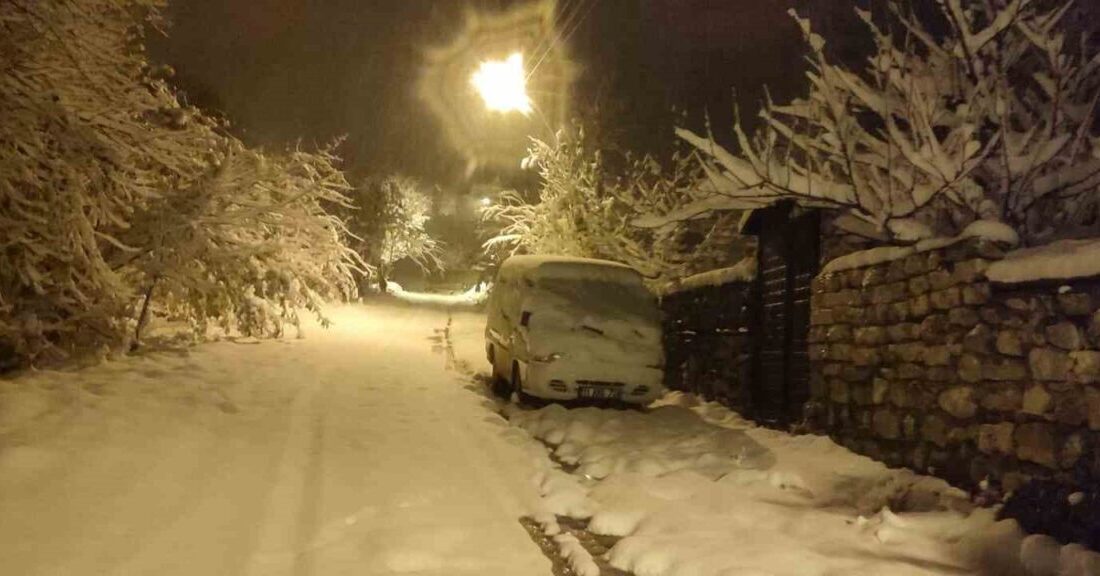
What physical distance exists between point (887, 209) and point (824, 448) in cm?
242

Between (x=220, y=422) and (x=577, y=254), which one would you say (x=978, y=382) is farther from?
(x=577, y=254)

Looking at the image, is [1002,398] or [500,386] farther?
[500,386]

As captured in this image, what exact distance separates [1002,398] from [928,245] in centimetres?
145

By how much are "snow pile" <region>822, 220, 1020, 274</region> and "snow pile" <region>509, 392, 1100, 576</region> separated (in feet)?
6.07

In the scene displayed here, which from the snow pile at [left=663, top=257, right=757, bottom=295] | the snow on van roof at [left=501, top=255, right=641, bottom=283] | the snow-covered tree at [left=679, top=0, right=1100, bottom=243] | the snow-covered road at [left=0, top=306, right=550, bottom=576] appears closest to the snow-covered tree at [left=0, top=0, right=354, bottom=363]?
the snow-covered road at [left=0, top=306, right=550, bottom=576]

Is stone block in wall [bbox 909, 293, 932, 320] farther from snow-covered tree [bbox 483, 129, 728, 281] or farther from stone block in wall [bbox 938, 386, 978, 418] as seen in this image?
snow-covered tree [bbox 483, 129, 728, 281]

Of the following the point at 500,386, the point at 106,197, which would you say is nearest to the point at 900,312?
A: the point at 500,386

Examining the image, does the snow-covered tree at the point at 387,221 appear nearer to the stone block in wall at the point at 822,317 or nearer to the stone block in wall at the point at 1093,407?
the stone block in wall at the point at 822,317

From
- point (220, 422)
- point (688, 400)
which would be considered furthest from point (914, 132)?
point (220, 422)

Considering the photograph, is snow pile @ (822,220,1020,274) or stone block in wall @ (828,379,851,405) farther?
stone block in wall @ (828,379,851,405)

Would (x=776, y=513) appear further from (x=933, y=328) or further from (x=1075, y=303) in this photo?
(x=1075, y=303)

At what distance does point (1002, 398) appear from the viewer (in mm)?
5746

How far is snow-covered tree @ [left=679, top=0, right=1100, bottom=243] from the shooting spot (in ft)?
21.6

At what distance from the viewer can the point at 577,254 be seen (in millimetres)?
18594
